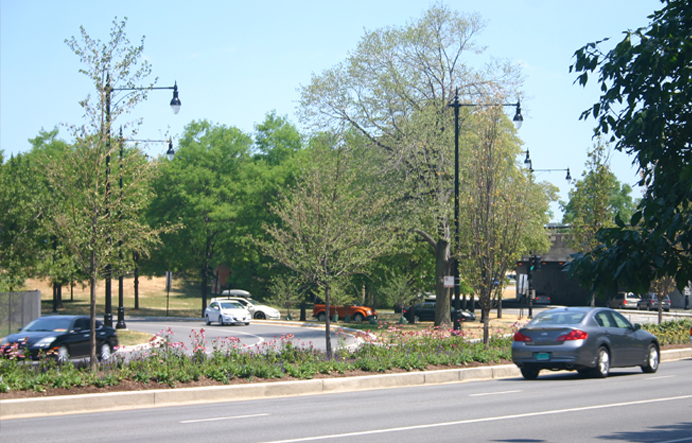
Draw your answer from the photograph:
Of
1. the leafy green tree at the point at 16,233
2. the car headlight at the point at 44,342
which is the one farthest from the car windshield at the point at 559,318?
the leafy green tree at the point at 16,233

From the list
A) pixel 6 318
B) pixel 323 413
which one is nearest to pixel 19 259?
pixel 6 318

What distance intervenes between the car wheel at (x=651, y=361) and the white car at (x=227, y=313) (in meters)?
26.1

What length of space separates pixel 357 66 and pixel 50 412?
24084 mm

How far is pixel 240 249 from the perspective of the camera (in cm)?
5162

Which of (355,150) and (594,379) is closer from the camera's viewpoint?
(594,379)

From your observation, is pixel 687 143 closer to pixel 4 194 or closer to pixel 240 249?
pixel 4 194

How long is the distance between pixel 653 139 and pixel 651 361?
11698 millimetres

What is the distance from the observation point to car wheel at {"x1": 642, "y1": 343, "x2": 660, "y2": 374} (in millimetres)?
17547

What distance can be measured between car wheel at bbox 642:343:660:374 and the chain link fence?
24085 millimetres

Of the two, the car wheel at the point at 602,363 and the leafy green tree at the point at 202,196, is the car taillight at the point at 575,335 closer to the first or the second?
the car wheel at the point at 602,363

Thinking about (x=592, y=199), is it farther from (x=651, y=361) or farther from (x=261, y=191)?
(x=261, y=191)

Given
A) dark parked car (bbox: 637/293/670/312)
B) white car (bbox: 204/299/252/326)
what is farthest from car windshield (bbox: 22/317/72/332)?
dark parked car (bbox: 637/293/670/312)

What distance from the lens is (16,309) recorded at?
97.5ft

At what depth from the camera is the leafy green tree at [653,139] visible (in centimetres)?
718
